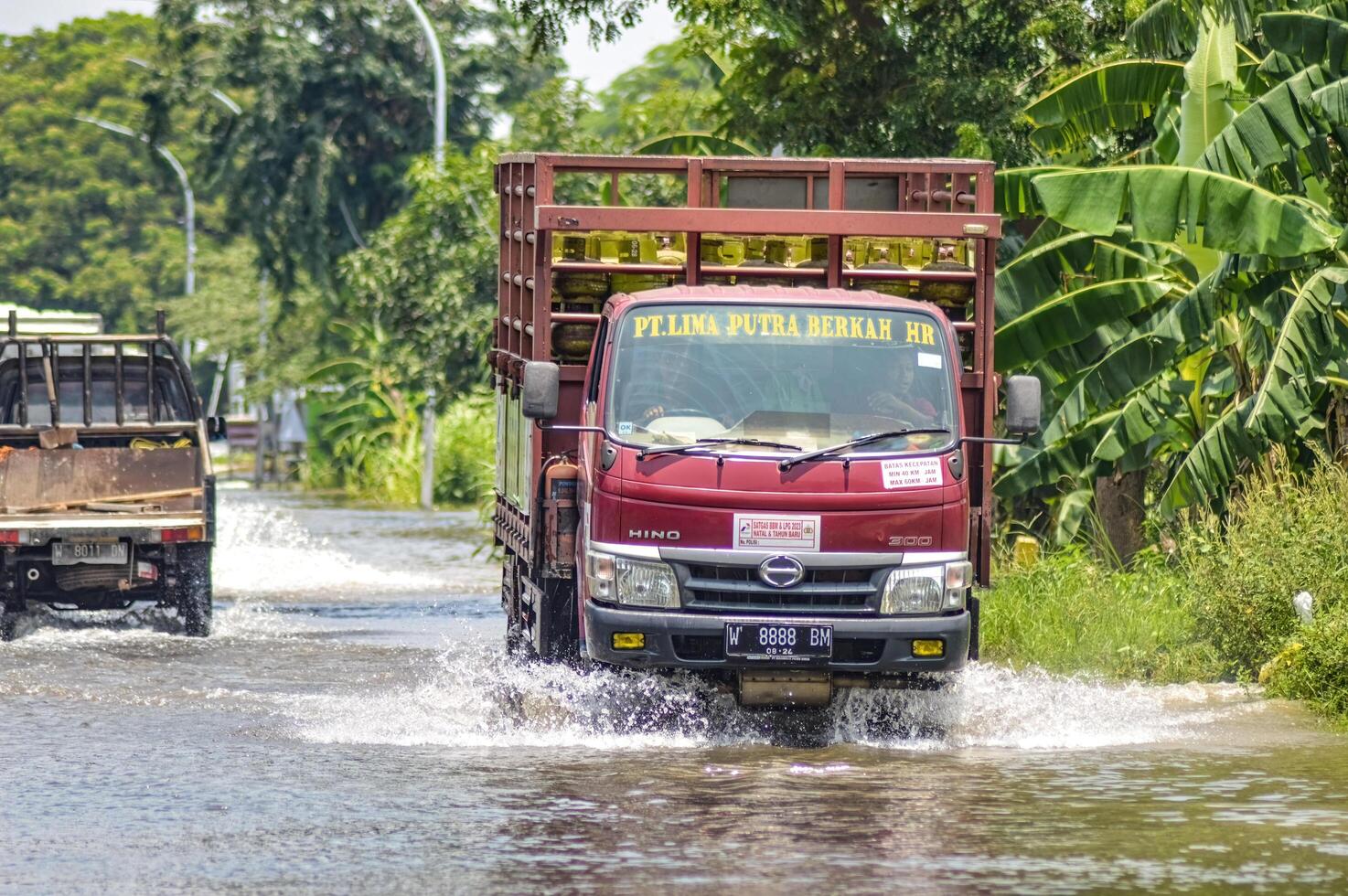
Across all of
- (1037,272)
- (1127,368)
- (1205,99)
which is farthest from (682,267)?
(1037,272)

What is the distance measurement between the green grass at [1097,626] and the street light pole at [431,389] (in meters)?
18.9

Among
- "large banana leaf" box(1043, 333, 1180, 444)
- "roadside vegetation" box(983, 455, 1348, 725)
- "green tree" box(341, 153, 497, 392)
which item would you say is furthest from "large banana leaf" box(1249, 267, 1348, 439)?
"green tree" box(341, 153, 497, 392)

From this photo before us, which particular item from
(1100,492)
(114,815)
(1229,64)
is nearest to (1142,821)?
(114,815)

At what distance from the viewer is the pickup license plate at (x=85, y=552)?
57.8 ft

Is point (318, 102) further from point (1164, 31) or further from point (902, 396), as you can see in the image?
point (902, 396)

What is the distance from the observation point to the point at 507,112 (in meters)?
52.0

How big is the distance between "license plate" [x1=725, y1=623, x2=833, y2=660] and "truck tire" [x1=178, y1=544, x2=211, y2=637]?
777 cm

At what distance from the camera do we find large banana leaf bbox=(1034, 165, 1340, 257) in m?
14.8

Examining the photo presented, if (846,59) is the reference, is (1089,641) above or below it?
below

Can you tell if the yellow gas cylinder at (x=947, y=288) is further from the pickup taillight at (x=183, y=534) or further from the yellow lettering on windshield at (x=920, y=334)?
the pickup taillight at (x=183, y=534)

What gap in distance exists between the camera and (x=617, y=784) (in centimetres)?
1054

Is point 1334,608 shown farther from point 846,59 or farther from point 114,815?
point 846,59

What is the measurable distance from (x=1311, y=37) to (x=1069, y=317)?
2710 mm

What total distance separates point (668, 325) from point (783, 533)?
54.4 inches
